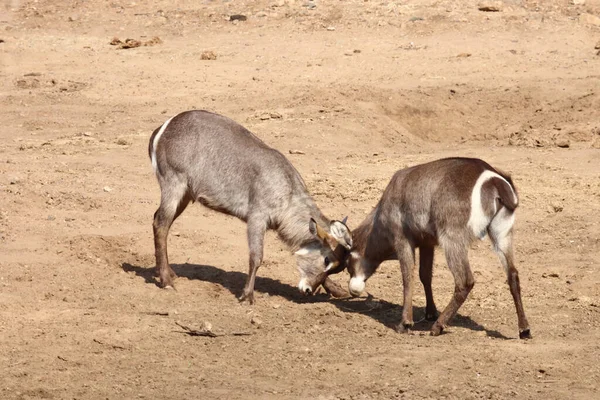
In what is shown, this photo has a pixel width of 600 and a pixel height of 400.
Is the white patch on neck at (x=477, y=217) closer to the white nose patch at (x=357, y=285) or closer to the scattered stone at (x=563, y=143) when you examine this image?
the white nose patch at (x=357, y=285)

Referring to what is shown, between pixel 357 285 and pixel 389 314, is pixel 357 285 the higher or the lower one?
the higher one

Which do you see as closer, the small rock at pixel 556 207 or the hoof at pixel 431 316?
the hoof at pixel 431 316

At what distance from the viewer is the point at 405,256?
8578 millimetres

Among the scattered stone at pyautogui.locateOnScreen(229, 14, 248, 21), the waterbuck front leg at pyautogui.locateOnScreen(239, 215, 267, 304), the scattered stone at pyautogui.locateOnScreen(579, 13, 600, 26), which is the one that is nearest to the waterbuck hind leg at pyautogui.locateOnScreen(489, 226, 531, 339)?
the waterbuck front leg at pyautogui.locateOnScreen(239, 215, 267, 304)

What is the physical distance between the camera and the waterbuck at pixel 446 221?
26.5 ft

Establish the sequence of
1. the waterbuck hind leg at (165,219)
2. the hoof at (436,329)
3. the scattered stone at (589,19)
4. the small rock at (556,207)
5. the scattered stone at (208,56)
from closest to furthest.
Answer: the hoof at (436,329)
the waterbuck hind leg at (165,219)
the small rock at (556,207)
the scattered stone at (208,56)
the scattered stone at (589,19)

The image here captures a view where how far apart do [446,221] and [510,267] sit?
0.60 metres

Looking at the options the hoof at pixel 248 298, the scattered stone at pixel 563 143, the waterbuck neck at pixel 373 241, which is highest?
the waterbuck neck at pixel 373 241

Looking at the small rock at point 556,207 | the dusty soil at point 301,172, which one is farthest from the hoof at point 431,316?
the small rock at point 556,207

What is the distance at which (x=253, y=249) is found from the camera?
9.20 metres

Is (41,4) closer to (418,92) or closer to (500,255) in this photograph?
(418,92)

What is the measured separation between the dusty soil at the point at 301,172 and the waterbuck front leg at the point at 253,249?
179mm

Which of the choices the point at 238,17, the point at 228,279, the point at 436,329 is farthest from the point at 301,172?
the point at 238,17

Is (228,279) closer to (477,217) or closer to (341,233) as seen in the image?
(341,233)
